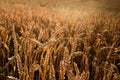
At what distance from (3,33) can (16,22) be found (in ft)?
3.07

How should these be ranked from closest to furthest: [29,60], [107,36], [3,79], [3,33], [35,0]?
[29,60] → [3,79] → [3,33] → [107,36] → [35,0]

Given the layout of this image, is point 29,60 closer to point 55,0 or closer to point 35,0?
point 35,0

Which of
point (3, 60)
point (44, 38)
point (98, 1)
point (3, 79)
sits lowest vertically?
point (3, 79)

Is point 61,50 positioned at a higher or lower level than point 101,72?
higher

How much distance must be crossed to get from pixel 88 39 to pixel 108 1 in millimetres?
8760

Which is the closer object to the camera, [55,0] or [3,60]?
[3,60]

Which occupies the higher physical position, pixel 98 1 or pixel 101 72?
pixel 98 1

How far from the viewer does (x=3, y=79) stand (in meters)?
1.42

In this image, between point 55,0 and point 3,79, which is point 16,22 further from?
point 55,0

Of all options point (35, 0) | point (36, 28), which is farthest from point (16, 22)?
point (35, 0)

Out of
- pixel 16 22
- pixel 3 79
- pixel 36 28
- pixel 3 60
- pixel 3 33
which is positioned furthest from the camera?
pixel 16 22

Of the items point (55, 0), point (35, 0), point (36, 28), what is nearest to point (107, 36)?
point (36, 28)

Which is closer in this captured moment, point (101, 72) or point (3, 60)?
point (101, 72)

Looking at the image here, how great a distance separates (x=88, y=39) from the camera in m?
1.95
